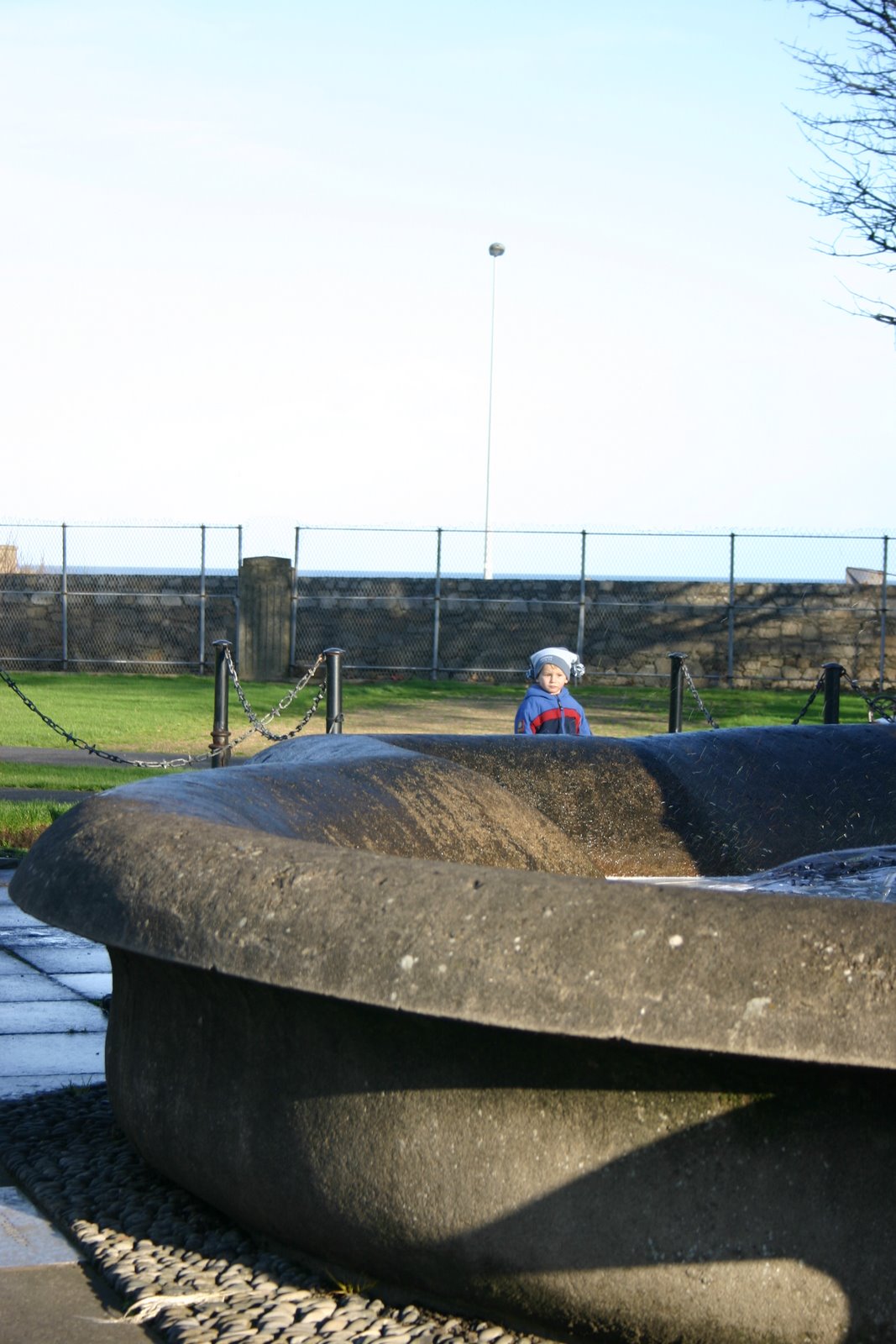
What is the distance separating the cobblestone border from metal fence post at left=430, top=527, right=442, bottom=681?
20085mm

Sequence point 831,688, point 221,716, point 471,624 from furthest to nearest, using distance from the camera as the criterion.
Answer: point 471,624 < point 831,688 < point 221,716

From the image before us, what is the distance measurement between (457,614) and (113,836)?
841 inches

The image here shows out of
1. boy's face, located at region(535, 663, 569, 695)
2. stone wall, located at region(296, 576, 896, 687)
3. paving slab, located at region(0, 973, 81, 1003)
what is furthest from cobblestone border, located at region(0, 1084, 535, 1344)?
stone wall, located at region(296, 576, 896, 687)

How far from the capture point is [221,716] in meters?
10.1

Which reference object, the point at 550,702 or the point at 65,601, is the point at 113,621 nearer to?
the point at 65,601

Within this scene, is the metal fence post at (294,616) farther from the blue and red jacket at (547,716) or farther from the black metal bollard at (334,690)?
the blue and red jacket at (547,716)

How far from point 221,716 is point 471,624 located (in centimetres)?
1395

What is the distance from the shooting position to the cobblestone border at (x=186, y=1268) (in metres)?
2.37

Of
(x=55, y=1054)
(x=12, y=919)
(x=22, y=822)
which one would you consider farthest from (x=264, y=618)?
(x=55, y=1054)

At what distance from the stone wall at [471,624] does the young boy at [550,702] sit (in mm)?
15687

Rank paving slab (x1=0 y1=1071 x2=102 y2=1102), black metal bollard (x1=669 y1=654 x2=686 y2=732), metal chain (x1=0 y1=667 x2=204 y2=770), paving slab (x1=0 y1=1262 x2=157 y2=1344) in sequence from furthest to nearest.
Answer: black metal bollard (x1=669 y1=654 x2=686 y2=732) < metal chain (x1=0 y1=667 x2=204 y2=770) < paving slab (x1=0 y1=1071 x2=102 y2=1102) < paving slab (x1=0 y1=1262 x2=157 y2=1344)

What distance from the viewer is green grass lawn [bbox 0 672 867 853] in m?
11.9

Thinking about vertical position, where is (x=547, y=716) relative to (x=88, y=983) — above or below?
above

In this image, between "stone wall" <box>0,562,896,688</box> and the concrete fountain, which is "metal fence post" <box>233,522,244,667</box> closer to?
"stone wall" <box>0,562,896,688</box>
